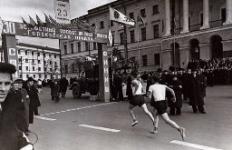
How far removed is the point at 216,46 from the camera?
4000 centimetres

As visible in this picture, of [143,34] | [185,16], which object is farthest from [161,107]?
Result: [143,34]

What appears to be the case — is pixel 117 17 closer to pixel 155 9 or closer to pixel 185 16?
pixel 185 16

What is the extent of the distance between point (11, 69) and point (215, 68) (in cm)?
2634

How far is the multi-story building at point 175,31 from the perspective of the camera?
38.5m

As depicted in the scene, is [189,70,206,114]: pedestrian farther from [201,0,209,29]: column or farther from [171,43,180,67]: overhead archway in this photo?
[171,43,180,67]: overhead archway

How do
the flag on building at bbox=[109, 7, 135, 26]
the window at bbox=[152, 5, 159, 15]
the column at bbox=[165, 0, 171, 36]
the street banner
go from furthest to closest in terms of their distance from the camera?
the window at bbox=[152, 5, 159, 15], the column at bbox=[165, 0, 171, 36], the flag on building at bbox=[109, 7, 135, 26], the street banner

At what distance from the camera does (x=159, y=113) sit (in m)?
8.08

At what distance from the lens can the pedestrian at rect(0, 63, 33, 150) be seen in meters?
2.49

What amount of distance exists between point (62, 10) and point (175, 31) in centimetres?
3375

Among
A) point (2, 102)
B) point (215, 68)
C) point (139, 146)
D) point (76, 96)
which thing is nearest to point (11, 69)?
point (2, 102)

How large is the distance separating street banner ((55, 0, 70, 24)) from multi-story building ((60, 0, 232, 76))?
Result: 61.3 ft

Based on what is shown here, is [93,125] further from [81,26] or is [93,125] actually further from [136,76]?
[81,26]

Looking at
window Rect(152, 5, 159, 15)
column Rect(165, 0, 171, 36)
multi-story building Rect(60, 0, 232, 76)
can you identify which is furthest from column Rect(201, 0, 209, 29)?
window Rect(152, 5, 159, 15)

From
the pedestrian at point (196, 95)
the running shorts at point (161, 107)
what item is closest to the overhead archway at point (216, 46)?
the pedestrian at point (196, 95)
